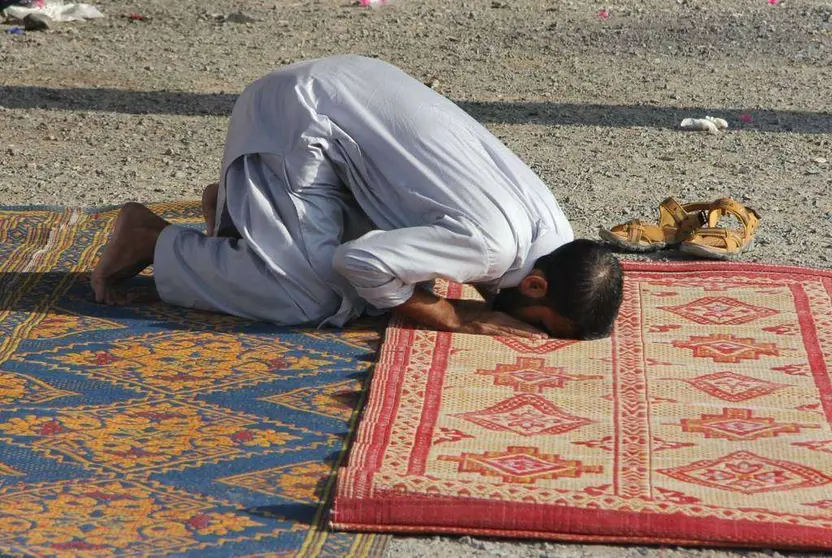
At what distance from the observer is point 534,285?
414 centimetres

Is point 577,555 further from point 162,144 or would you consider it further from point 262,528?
point 162,144

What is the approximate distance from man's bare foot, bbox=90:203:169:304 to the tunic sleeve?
90cm

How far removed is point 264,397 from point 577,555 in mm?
1165

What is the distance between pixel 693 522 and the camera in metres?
3.03

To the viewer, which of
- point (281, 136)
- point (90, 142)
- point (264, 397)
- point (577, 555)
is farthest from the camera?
point (90, 142)

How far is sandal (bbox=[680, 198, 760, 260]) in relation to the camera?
16.7 feet

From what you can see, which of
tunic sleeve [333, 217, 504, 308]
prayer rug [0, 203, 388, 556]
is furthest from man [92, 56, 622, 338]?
prayer rug [0, 203, 388, 556]

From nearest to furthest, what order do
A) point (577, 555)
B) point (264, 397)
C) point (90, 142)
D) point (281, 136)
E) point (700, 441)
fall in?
point (577, 555), point (700, 441), point (264, 397), point (281, 136), point (90, 142)

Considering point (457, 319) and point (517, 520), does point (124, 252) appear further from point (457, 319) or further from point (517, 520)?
point (517, 520)

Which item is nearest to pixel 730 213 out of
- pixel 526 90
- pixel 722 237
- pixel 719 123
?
pixel 722 237

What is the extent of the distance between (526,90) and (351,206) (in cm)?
401

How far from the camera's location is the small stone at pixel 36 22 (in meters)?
9.67

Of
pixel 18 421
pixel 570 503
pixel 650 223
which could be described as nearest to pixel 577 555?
pixel 570 503

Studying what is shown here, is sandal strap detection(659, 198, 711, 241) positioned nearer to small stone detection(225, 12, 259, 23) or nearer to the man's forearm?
the man's forearm
